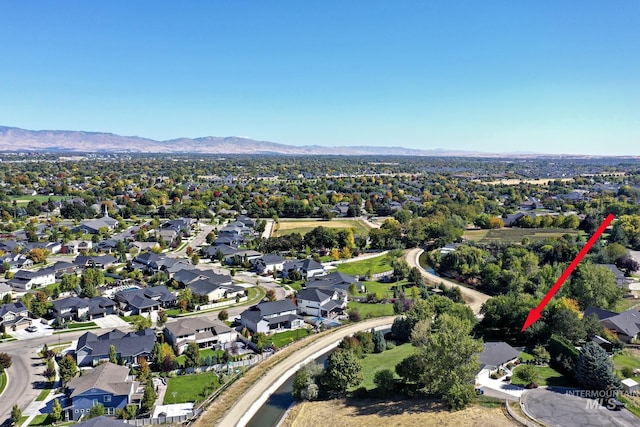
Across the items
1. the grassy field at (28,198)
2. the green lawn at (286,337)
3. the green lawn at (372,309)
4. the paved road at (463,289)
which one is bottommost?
the green lawn at (286,337)

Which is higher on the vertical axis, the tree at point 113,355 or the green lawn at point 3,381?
the tree at point 113,355

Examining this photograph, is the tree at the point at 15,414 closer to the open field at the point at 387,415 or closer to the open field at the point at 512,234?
the open field at the point at 387,415

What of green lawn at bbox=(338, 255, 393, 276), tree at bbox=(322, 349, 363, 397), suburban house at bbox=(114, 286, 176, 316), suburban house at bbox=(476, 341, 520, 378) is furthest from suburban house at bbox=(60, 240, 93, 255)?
suburban house at bbox=(476, 341, 520, 378)

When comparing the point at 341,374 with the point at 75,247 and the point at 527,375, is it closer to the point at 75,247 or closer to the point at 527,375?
the point at 527,375

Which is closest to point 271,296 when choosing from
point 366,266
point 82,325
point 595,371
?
point 82,325

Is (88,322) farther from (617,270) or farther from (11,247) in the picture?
(617,270)

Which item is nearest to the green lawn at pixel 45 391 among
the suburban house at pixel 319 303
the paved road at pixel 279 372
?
the paved road at pixel 279 372
